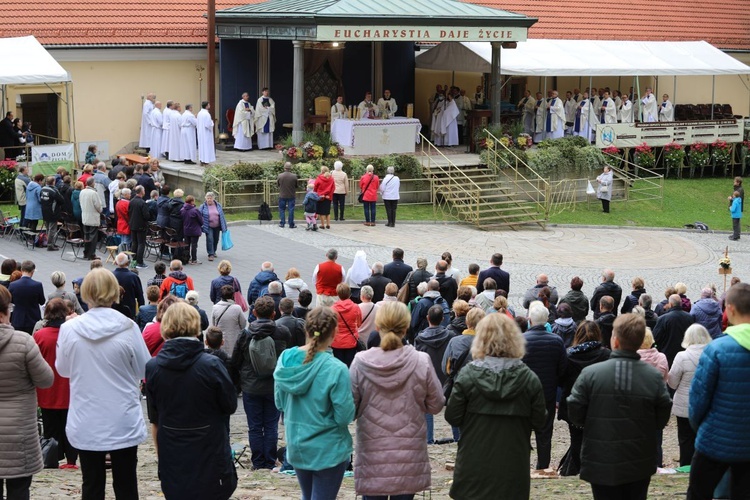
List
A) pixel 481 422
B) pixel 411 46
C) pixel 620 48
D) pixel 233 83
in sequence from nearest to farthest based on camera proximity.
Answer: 1. pixel 481 422
2. pixel 233 83
3. pixel 411 46
4. pixel 620 48

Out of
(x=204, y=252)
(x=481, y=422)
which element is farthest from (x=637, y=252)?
(x=481, y=422)

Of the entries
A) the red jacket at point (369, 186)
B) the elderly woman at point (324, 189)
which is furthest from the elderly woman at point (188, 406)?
the red jacket at point (369, 186)

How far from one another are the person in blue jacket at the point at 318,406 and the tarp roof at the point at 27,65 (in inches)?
821

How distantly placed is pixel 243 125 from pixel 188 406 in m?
24.7

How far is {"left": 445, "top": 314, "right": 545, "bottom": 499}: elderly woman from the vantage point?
22.9 feet

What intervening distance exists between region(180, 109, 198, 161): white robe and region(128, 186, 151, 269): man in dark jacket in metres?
7.41

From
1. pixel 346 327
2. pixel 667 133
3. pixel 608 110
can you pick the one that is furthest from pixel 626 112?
pixel 346 327

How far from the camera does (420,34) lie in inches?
1201

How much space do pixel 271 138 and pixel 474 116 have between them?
Answer: 594cm

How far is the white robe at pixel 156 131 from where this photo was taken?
30.0 metres

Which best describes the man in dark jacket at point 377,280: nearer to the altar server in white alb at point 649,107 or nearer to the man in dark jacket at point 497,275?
the man in dark jacket at point 497,275

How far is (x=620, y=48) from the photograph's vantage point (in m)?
38.4

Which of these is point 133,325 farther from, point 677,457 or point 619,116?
point 619,116

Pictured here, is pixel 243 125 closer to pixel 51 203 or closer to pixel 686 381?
pixel 51 203
